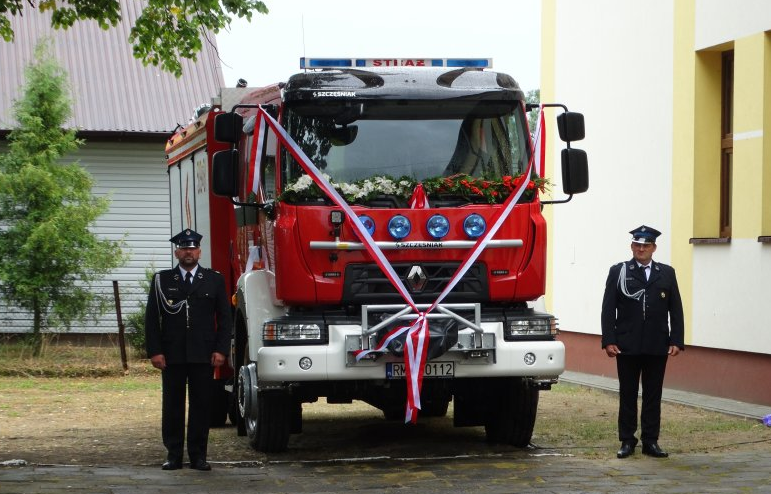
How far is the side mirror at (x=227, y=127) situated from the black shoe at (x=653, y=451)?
4045 mm

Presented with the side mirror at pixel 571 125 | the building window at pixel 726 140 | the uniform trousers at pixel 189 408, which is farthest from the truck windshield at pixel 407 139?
the building window at pixel 726 140

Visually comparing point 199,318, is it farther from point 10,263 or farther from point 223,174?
point 10,263

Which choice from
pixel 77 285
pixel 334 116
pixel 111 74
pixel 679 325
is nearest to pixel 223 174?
pixel 334 116

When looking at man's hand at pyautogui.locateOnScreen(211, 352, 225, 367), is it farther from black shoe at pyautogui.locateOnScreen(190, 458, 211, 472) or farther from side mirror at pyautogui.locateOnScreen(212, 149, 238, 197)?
side mirror at pyautogui.locateOnScreen(212, 149, 238, 197)

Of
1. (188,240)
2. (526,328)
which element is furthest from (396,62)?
(526,328)

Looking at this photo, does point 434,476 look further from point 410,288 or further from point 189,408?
point 189,408

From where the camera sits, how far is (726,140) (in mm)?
16234

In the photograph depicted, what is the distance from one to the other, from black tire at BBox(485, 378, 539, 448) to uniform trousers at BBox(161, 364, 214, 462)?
245cm

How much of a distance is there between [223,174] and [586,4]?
10892mm

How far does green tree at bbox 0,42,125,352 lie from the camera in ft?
68.3

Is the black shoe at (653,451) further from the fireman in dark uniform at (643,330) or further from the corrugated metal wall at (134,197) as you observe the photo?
the corrugated metal wall at (134,197)

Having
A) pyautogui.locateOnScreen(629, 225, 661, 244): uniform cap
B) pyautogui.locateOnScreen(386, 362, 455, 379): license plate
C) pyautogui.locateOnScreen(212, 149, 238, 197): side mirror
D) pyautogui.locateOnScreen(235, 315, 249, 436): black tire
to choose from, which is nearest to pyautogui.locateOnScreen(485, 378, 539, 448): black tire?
pyautogui.locateOnScreen(386, 362, 455, 379): license plate

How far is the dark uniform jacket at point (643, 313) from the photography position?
35.3 ft

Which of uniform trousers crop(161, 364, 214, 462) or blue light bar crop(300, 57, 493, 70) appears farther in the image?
blue light bar crop(300, 57, 493, 70)
